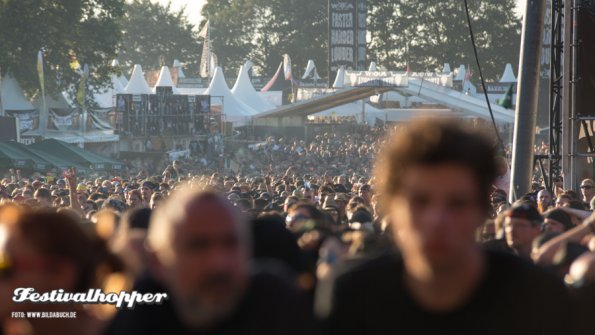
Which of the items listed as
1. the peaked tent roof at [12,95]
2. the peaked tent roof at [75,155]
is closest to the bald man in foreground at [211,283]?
the peaked tent roof at [75,155]

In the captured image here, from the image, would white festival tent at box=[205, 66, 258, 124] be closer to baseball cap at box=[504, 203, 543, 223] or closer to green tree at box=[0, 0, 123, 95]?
green tree at box=[0, 0, 123, 95]

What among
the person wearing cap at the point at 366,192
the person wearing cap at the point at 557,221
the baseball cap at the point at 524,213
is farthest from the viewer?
the person wearing cap at the point at 366,192

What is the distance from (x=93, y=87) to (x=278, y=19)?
62.8 meters

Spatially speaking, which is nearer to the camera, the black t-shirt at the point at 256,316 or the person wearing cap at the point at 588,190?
the black t-shirt at the point at 256,316

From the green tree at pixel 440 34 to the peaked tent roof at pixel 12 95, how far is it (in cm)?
5577

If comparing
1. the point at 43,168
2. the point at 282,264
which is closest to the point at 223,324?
the point at 282,264

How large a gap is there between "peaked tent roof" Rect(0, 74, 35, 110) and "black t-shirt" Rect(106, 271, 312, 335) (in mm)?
45549

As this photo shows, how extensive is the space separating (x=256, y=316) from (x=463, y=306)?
0.49 m

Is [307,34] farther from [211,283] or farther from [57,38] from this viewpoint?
[211,283]

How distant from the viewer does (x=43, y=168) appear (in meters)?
36.0

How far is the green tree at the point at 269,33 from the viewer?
4510 inches

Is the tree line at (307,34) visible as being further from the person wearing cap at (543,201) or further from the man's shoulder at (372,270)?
the man's shoulder at (372,270)

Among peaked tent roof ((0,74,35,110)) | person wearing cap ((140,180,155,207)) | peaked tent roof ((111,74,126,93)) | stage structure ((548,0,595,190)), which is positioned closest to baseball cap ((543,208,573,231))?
stage structure ((548,0,595,190))

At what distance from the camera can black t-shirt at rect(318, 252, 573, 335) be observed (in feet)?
10.4
